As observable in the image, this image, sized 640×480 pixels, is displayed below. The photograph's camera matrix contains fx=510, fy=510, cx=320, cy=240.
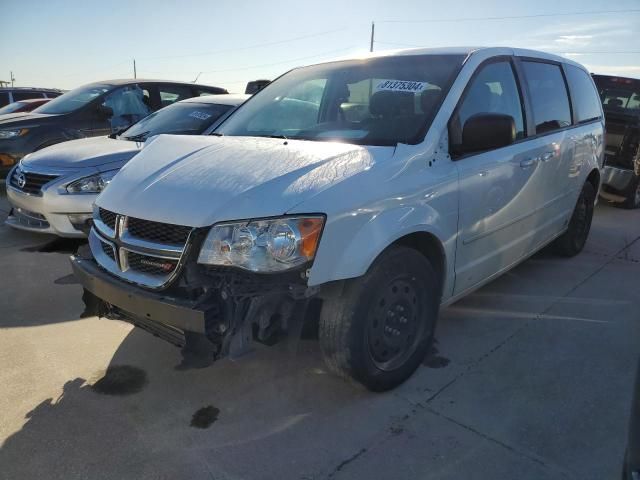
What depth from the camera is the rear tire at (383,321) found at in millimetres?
2434

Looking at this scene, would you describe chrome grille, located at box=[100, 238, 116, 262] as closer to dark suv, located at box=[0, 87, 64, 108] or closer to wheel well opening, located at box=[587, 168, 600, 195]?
wheel well opening, located at box=[587, 168, 600, 195]

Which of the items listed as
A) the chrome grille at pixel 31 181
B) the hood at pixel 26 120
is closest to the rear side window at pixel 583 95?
the chrome grille at pixel 31 181

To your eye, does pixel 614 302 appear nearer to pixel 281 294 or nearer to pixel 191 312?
pixel 281 294

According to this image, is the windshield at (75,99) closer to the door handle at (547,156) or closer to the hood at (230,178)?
the hood at (230,178)

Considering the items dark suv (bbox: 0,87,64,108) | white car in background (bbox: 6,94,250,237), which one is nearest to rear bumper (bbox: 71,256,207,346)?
white car in background (bbox: 6,94,250,237)

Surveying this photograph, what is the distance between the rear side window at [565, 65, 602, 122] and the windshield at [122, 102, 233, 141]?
3.61 meters

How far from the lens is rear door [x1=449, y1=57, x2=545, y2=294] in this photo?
298 centimetres

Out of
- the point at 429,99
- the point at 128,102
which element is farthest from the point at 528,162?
the point at 128,102

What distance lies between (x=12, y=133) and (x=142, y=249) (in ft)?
19.4

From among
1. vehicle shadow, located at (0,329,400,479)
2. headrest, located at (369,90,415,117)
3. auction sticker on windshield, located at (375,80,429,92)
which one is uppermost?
auction sticker on windshield, located at (375,80,429,92)

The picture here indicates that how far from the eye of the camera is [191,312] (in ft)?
7.16

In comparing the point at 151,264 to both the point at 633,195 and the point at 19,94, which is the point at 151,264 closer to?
the point at 633,195

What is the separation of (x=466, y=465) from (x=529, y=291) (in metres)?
2.32

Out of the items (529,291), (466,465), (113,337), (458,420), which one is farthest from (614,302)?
(113,337)
